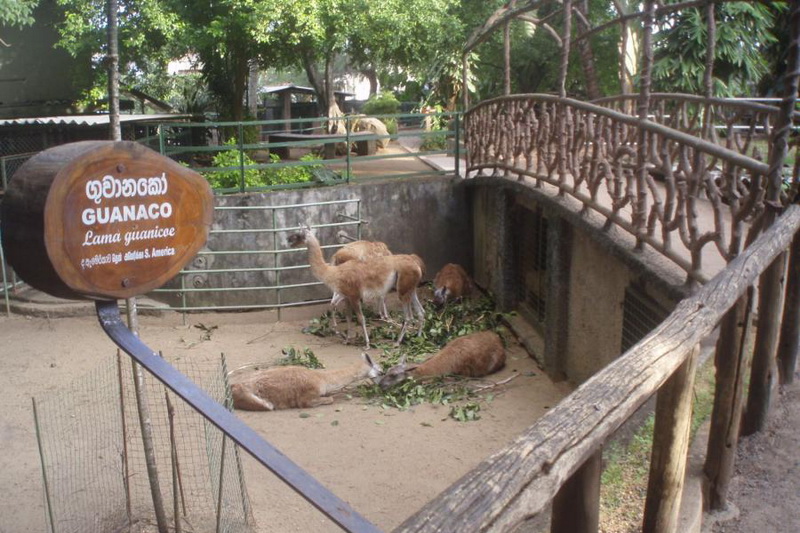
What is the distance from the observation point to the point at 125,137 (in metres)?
16.9

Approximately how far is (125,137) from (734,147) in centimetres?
1276

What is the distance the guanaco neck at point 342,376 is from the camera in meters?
8.79

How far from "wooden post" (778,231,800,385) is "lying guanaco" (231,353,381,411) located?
5.04 metres

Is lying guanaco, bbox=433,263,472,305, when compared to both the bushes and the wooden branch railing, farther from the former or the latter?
the bushes

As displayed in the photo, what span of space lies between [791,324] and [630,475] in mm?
1590

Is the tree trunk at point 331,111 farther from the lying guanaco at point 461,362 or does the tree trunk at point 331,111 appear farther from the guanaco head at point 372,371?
the guanaco head at point 372,371

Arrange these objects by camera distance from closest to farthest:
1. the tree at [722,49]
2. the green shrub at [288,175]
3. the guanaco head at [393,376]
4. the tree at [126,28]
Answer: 1. the guanaco head at [393,376]
2. the tree at [126,28]
3. the green shrub at [288,175]
4. the tree at [722,49]

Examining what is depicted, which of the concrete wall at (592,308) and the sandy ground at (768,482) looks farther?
the concrete wall at (592,308)

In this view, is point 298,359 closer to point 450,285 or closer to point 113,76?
point 450,285

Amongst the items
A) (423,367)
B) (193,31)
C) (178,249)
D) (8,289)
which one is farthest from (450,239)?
(178,249)

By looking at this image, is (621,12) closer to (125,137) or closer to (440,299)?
(440,299)

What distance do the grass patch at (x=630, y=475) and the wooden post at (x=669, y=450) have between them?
561 millimetres

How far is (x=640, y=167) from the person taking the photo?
20.7 ft

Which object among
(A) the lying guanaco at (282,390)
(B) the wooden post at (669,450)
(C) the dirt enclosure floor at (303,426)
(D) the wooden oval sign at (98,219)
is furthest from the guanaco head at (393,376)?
(D) the wooden oval sign at (98,219)
